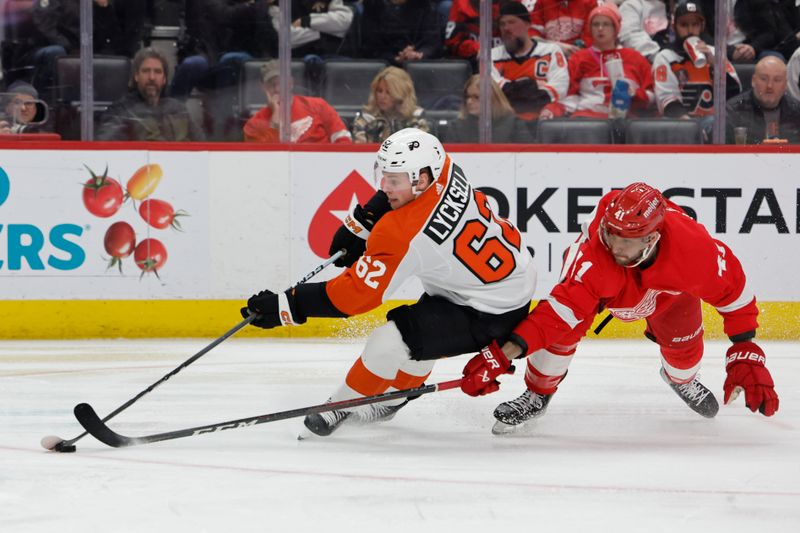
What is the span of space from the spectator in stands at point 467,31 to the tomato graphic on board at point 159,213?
1596mm

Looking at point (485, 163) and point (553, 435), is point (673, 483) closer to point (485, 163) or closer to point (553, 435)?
point (553, 435)

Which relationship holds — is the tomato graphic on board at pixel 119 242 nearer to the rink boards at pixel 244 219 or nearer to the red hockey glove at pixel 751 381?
the rink boards at pixel 244 219

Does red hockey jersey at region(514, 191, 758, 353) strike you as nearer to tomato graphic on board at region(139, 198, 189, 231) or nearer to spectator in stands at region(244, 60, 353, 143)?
spectator in stands at region(244, 60, 353, 143)

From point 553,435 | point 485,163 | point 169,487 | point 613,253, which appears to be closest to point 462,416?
point 553,435

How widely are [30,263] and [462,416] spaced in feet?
8.71

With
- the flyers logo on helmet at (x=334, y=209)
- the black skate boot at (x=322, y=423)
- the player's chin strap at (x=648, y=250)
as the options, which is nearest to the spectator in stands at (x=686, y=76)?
the flyers logo on helmet at (x=334, y=209)

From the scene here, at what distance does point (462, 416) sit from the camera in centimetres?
389

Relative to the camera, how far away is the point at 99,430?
10.8 ft

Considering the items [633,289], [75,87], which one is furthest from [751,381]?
[75,87]

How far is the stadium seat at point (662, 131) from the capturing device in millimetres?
5867

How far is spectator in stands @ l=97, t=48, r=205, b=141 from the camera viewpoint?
569 cm

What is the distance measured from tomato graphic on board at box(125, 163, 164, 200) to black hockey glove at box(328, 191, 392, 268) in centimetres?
202

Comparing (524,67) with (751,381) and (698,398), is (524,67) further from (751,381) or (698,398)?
(751,381)

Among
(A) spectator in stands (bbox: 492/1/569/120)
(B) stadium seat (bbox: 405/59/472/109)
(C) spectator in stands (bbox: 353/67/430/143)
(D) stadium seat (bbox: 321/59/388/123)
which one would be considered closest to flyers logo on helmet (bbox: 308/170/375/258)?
(C) spectator in stands (bbox: 353/67/430/143)
